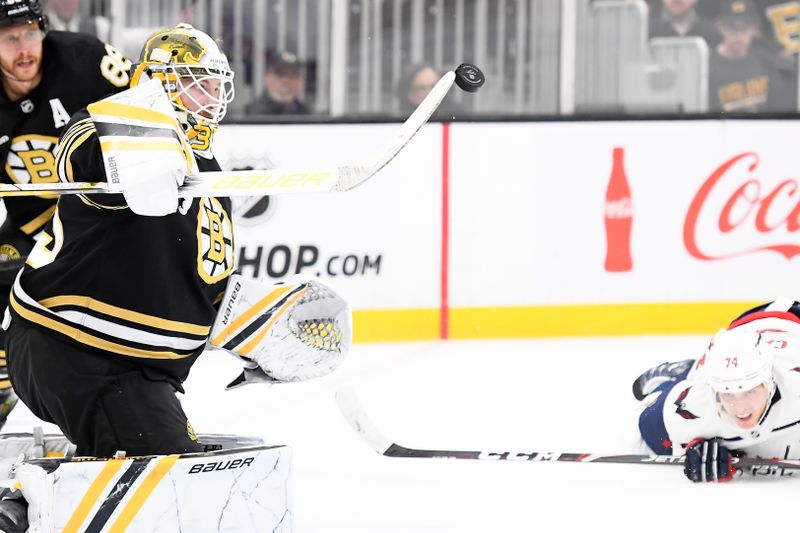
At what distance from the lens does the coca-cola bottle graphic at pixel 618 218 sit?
5031 millimetres

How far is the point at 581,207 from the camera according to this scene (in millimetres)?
5047

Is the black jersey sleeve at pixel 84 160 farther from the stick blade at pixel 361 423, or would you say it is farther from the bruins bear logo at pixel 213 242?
the stick blade at pixel 361 423

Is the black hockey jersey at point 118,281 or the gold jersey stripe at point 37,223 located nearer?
the black hockey jersey at point 118,281

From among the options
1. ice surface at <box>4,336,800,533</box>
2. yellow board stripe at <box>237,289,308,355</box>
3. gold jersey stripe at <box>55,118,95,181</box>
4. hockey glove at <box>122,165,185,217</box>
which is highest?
gold jersey stripe at <box>55,118,95,181</box>

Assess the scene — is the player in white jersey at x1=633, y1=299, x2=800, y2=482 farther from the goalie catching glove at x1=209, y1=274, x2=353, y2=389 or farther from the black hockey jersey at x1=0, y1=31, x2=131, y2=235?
the black hockey jersey at x1=0, y1=31, x2=131, y2=235

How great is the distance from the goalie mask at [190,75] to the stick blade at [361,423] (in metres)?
0.92

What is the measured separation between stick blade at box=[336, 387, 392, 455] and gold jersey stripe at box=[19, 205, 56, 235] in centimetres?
79

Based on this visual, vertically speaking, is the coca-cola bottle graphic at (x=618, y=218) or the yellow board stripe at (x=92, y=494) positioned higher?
the coca-cola bottle graphic at (x=618, y=218)

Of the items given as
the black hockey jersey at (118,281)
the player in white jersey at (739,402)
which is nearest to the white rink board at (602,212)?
the player in white jersey at (739,402)

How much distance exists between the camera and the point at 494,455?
3098 millimetres

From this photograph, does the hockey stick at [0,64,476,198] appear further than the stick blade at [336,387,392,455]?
No

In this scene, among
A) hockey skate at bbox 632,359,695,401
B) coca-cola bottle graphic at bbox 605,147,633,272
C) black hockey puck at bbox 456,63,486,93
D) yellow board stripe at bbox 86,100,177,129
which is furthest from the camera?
coca-cola bottle graphic at bbox 605,147,633,272

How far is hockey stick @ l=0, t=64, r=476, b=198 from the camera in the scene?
2041 millimetres

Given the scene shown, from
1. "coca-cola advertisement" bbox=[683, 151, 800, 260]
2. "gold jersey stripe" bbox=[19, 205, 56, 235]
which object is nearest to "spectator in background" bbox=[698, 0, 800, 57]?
"coca-cola advertisement" bbox=[683, 151, 800, 260]
